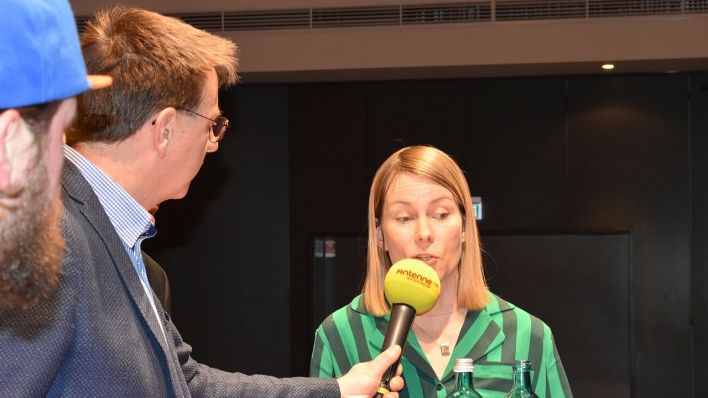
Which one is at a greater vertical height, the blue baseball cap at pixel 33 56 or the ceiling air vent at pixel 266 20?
the ceiling air vent at pixel 266 20

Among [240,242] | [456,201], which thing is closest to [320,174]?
[240,242]

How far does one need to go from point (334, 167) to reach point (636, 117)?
2.21 m

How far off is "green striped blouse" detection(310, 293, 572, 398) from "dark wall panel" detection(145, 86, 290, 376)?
16.8ft

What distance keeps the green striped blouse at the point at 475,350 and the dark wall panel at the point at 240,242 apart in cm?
513

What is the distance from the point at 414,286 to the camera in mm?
1912

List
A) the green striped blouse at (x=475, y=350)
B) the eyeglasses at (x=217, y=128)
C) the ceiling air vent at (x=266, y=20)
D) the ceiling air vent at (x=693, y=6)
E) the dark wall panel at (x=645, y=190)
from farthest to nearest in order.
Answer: the dark wall panel at (x=645, y=190), the ceiling air vent at (x=266, y=20), the ceiling air vent at (x=693, y=6), the green striped blouse at (x=475, y=350), the eyeglasses at (x=217, y=128)

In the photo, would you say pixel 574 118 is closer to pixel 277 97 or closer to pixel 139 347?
pixel 277 97

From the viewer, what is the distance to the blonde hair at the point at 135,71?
1680 mm

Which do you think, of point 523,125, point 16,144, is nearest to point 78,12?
point 523,125

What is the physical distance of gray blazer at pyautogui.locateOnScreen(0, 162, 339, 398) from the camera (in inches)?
47.4

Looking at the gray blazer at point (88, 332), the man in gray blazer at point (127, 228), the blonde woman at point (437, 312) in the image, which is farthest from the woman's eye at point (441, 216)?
the gray blazer at point (88, 332)

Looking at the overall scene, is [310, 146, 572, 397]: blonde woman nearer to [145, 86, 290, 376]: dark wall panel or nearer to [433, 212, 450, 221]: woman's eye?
[433, 212, 450, 221]: woman's eye

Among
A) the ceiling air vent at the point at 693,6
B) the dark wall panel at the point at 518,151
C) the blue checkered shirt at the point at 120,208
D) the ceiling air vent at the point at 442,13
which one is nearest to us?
the blue checkered shirt at the point at 120,208

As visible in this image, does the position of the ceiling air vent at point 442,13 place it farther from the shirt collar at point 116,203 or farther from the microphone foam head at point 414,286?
the shirt collar at point 116,203
